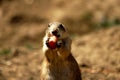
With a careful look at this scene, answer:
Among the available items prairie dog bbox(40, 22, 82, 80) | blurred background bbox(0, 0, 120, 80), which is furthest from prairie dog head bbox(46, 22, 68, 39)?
blurred background bbox(0, 0, 120, 80)

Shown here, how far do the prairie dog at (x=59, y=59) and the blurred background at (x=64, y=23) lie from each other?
388cm

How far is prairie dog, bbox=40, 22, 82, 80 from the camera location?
629 centimetres

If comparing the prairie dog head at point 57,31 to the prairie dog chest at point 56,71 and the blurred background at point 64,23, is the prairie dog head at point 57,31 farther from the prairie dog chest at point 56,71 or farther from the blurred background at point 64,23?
the blurred background at point 64,23

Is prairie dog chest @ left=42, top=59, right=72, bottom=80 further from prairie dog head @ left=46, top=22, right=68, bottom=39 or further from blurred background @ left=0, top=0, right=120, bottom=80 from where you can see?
blurred background @ left=0, top=0, right=120, bottom=80

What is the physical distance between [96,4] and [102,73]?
9279 millimetres

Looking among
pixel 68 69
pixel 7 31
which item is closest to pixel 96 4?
pixel 7 31

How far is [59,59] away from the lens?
21.1ft

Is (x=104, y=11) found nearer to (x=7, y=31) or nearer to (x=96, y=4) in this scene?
(x=96, y=4)

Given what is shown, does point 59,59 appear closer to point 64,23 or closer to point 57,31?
point 57,31

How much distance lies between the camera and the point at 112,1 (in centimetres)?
1808

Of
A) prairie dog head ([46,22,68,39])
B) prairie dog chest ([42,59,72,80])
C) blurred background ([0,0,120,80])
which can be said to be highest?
blurred background ([0,0,120,80])

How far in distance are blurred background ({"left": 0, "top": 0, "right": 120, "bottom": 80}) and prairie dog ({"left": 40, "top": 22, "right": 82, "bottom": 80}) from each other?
3.88m

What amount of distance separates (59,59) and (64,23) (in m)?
10.7

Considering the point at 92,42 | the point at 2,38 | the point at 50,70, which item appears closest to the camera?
the point at 50,70
